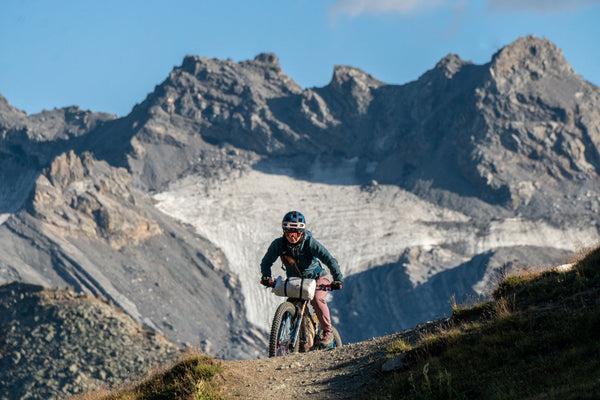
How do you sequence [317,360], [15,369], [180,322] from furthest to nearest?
[180,322]
[15,369]
[317,360]

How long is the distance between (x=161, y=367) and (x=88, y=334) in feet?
217

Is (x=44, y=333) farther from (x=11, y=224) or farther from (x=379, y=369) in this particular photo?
(x=11, y=224)

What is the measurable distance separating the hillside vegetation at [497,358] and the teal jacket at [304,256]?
1.94 metres

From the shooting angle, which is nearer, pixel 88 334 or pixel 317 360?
pixel 317 360

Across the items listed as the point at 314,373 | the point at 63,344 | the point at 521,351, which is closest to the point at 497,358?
the point at 521,351

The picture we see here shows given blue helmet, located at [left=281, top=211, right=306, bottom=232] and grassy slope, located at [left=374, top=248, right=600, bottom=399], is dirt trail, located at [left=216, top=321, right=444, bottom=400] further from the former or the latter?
blue helmet, located at [left=281, top=211, right=306, bottom=232]

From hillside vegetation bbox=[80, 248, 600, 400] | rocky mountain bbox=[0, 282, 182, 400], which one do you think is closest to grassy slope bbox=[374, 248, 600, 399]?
hillside vegetation bbox=[80, 248, 600, 400]

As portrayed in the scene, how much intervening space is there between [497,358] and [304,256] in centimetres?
561

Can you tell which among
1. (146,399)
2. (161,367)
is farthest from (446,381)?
(161,367)

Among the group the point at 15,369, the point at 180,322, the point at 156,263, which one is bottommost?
the point at 15,369

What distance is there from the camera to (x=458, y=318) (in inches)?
556

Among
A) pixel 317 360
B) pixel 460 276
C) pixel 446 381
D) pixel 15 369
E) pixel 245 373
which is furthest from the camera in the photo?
pixel 460 276

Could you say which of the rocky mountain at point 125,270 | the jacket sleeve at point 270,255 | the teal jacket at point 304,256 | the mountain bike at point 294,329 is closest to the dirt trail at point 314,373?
the mountain bike at point 294,329

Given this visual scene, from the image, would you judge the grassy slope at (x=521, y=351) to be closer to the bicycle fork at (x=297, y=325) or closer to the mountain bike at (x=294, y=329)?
the mountain bike at (x=294, y=329)
